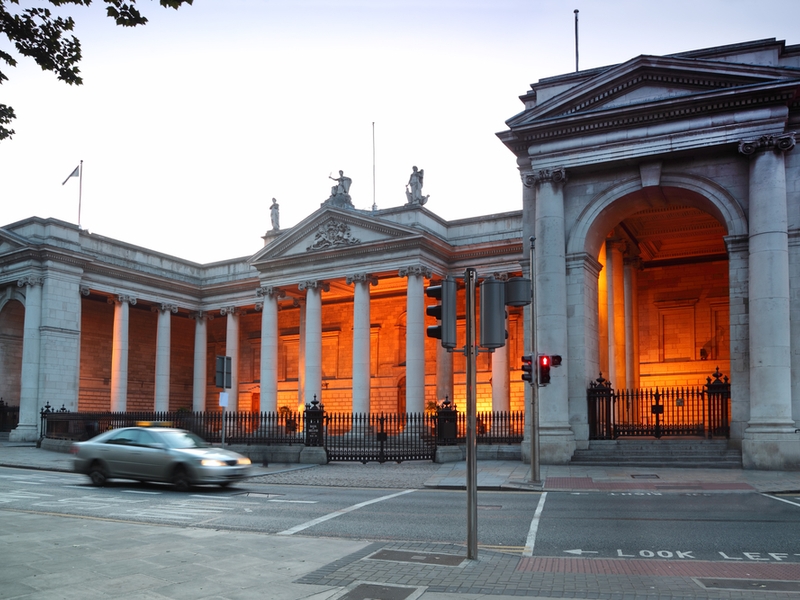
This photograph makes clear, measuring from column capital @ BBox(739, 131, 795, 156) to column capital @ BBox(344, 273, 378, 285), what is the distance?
73.0ft

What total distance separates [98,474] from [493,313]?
45.0 feet

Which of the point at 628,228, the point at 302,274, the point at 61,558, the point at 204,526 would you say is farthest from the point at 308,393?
the point at 61,558

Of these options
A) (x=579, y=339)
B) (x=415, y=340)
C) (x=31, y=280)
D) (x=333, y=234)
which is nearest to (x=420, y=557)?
(x=579, y=339)

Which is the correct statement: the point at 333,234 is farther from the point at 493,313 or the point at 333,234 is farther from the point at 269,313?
the point at 493,313

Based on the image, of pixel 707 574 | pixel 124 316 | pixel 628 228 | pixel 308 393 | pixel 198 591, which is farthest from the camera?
pixel 124 316

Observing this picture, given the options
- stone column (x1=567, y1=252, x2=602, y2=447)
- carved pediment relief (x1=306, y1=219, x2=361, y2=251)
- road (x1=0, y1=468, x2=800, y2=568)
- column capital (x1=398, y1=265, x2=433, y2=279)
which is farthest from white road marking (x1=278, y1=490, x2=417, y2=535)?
carved pediment relief (x1=306, y1=219, x2=361, y2=251)

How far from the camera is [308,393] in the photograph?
43062 millimetres

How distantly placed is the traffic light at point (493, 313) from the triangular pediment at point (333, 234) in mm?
30677

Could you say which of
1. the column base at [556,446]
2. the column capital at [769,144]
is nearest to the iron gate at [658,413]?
the column base at [556,446]

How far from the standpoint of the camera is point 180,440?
18.5 meters

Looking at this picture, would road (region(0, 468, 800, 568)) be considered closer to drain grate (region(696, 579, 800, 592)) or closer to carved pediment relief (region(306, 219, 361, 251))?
drain grate (region(696, 579, 800, 592))

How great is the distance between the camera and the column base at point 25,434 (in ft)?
133

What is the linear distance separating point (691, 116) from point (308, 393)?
25.8 m

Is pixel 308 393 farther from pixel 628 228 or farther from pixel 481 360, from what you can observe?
pixel 628 228
